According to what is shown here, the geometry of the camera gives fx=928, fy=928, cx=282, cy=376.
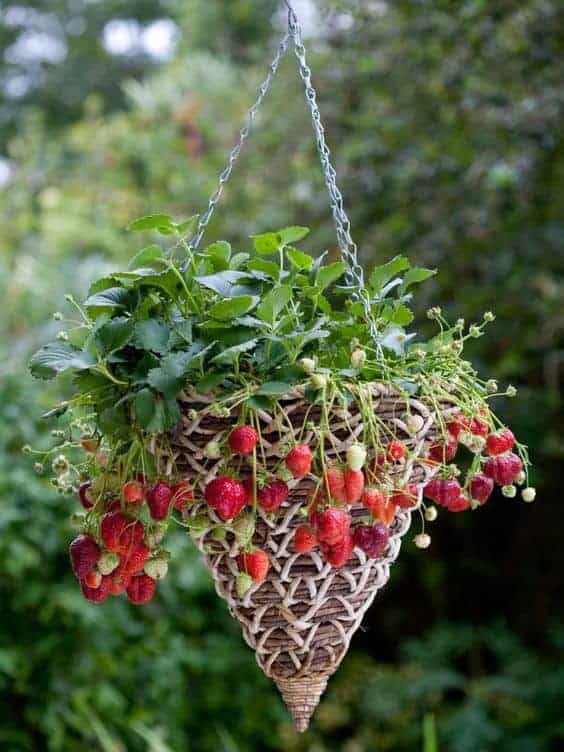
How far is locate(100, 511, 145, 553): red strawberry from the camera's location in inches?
34.6

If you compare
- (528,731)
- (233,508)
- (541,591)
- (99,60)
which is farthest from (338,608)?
(99,60)

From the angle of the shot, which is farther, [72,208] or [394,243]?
[72,208]

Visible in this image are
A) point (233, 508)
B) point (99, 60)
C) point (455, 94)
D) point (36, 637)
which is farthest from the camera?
point (99, 60)

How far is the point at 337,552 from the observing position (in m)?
0.86

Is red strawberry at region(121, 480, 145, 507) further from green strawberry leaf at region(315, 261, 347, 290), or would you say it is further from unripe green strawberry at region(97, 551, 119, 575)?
green strawberry leaf at region(315, 261, 347, 290)

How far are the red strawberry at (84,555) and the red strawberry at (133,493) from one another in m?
0.05

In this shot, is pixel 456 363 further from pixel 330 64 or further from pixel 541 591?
pixel 541 591

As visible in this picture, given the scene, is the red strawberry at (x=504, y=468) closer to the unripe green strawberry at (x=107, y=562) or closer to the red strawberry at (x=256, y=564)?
the red strawberry at (x=256, y=564)

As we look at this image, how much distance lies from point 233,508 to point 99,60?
7358 millimetres

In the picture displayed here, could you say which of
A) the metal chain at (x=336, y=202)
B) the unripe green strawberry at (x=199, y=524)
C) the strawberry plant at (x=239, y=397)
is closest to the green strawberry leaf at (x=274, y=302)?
the strawberry plant at (x=239, y=397)

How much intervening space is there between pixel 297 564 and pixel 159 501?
16cm

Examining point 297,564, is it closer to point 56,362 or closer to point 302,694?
point 302,694

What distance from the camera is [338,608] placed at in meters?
0.94

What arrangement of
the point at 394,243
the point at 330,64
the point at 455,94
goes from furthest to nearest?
the point at 330,64 → the point at 394,243 → the point at 455,94
